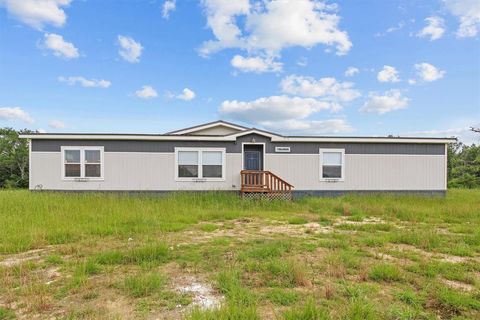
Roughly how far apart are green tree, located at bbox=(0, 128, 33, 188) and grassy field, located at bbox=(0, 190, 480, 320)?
941 inches

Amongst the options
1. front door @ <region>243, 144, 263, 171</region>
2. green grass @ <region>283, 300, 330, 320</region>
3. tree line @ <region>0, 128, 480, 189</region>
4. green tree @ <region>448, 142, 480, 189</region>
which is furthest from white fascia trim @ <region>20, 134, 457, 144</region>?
tree line @ <region>0, 128, 480, 189</region>

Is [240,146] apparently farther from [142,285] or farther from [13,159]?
[13,159]

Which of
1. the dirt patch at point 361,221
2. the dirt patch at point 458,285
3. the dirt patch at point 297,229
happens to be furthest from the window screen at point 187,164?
the dirt patch at point 458,285

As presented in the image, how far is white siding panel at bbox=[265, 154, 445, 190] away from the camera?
41.1ft

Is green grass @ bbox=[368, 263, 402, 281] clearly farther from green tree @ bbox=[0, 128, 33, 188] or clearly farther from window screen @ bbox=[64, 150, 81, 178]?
green tree @ bbox=[0, 128, 33, 188]

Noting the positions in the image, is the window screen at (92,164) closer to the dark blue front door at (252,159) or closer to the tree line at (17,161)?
the dark blue front door at (252,159)

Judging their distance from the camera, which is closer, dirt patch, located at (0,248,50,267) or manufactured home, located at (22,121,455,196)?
dirt patch, located at (0,248,50,267)

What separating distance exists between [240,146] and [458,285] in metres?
9.74

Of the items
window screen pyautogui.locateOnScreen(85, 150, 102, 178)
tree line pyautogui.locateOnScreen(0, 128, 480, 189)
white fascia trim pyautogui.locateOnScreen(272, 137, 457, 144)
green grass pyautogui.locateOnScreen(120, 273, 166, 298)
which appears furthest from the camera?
tree line pyautogui.locateOnScreen(0, 128, 480, 189)

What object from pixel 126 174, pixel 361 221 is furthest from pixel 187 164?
pixel 361 221

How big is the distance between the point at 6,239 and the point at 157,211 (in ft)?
11.4

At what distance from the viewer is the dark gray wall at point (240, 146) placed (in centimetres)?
1176

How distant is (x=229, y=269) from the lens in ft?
11.7

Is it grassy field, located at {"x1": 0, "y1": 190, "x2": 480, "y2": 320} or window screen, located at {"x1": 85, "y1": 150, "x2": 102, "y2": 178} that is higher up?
window screen, located at {"x1": 85, "y1": 150, "x2": 102, "y2": 178}
